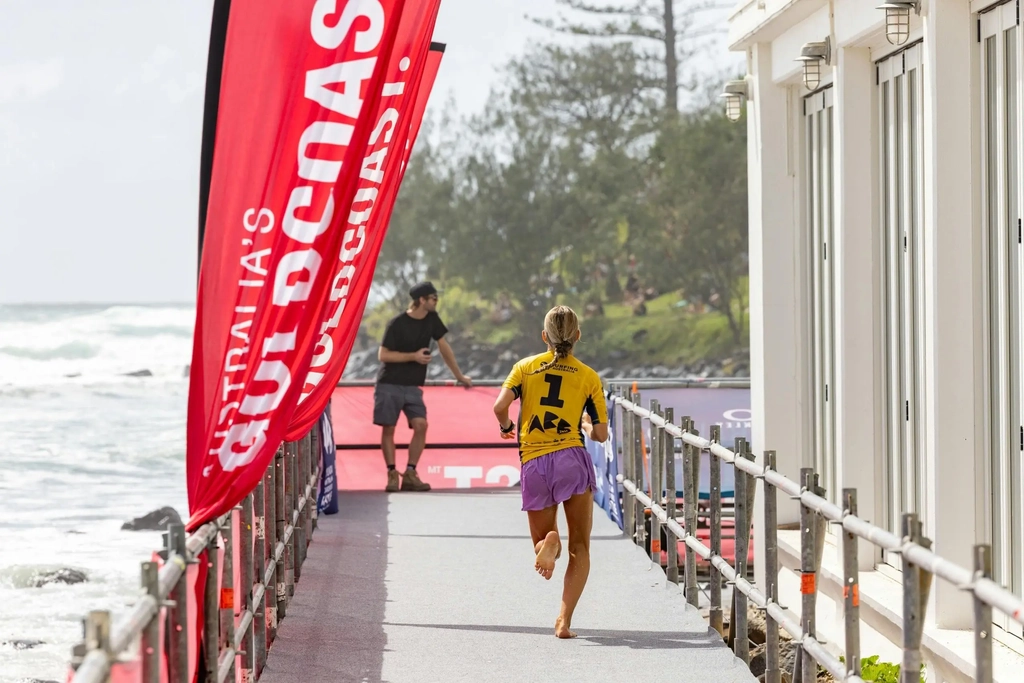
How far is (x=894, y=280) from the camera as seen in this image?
8.47 metres

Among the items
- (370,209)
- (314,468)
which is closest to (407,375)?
(314,468)

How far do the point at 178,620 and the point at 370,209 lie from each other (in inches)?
131

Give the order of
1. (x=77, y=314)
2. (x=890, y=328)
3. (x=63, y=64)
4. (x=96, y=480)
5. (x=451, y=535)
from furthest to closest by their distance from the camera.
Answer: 1. (x=77, y=314)
2. (x=63, y=64)
3. (x=96, y=480)
4. (x=451, y=535)
5. (x=890, y=328)

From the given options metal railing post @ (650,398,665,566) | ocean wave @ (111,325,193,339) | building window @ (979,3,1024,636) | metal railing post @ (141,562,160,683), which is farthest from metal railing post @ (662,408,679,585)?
ocean wave @ (111,325,193,339)

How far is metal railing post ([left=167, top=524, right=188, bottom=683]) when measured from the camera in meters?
3.93

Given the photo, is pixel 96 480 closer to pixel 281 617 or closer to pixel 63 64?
pixel 63 64

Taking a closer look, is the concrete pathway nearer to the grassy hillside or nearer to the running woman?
the running woman

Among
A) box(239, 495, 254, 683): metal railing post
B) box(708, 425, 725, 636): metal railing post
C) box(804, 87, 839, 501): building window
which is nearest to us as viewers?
box(239, 495, 254, 683): metal railing post

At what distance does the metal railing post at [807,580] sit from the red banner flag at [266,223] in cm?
186

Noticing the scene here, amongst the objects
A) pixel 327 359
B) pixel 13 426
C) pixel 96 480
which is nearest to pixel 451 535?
pixel 327 359

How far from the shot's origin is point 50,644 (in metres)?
21.2

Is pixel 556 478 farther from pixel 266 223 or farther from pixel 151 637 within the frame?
pixel 151 637

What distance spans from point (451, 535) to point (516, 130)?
4511 centimetres

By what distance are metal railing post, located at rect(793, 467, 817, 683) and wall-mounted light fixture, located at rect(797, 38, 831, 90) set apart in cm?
452
